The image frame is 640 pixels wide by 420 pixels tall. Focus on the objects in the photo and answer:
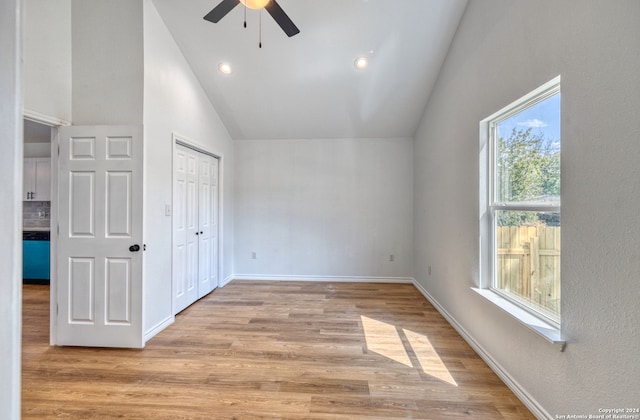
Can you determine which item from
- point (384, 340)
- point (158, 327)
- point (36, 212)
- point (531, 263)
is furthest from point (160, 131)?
point (36, 212)

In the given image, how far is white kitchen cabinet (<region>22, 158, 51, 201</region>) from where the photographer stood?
4.77 meters

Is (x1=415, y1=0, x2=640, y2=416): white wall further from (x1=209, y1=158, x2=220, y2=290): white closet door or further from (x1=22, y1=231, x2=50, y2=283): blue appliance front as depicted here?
(x1=22, y1=231, x2=50, y2=283): blue appliance front

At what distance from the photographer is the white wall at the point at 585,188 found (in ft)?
4.01

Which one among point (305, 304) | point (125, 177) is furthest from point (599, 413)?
point (125, 177)

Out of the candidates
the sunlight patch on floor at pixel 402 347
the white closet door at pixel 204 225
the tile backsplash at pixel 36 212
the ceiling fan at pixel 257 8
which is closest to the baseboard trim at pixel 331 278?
the white closet door at pixel 204 225

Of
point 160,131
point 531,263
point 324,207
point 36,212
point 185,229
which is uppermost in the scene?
point 160,131

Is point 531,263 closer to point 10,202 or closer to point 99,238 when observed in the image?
point 10,202

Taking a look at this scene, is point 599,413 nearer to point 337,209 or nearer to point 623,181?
point 623,181

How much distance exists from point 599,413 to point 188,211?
395 cm

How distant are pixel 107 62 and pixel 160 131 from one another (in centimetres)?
72

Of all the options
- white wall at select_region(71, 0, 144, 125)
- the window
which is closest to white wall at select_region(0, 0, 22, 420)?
white wall at select_region(71, 0, 144, 125)

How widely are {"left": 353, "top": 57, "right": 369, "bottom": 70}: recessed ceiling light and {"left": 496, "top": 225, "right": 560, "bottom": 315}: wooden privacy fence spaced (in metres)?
2.42

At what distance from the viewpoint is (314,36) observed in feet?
10.3

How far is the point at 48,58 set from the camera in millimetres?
2451
